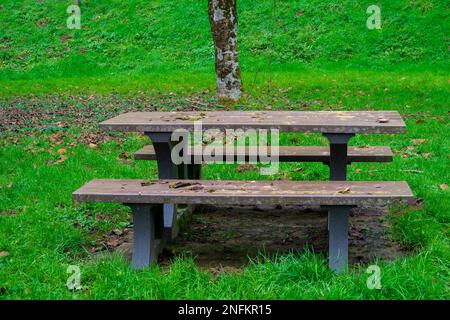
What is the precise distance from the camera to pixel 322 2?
19516 millimetres

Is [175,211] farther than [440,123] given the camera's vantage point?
No

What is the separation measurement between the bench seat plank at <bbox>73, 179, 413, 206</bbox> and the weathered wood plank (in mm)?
379

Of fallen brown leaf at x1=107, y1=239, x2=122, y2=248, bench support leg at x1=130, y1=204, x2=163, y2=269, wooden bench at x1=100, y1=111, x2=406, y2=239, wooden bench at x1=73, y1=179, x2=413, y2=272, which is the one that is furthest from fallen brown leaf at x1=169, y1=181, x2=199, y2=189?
fallen brown leaf at x1=107, y1=239, x2=122, y2=248

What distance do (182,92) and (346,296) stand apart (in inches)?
374

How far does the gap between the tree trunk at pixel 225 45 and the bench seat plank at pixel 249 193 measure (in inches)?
256

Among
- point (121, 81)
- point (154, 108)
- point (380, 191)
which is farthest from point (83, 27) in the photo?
point (380, 191)

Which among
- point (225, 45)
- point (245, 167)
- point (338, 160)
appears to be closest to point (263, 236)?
point (338, 160)

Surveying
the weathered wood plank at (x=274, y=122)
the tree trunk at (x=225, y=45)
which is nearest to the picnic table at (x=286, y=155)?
the weathered wood plank at (x=274, y=122)

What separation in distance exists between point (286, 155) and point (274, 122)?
109cm

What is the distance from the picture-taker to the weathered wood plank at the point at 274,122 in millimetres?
4363

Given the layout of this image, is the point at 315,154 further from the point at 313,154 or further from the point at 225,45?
the point at 225,45

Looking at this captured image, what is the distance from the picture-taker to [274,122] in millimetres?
4594
